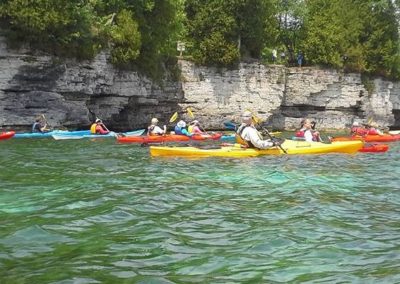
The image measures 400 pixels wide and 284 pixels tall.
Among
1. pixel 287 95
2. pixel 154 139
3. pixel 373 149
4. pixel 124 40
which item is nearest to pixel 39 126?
pixel 154 139

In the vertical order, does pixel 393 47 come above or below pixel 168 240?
above

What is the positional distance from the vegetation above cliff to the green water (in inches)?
505

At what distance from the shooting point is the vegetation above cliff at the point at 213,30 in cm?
2309

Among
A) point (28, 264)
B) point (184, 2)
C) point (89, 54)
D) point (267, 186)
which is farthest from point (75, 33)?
point (28, 264)

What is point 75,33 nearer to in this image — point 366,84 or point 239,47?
point 239,47

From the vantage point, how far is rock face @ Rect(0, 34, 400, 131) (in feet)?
76.5

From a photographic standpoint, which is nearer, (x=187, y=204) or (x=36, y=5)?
(x=187, y=204)

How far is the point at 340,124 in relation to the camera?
37938mm

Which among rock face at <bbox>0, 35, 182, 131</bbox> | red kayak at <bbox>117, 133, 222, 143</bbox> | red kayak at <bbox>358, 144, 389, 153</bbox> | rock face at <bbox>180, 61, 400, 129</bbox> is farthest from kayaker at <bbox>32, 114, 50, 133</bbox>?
red kayak at <bbox>358, 144, 389, 153</bbox>

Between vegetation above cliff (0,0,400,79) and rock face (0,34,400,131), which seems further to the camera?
rock face (0,34,400,131)

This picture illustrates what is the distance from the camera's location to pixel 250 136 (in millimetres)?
13969

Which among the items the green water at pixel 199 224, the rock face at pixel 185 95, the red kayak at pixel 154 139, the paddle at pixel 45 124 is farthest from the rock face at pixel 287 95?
the green water at pixel 199 224

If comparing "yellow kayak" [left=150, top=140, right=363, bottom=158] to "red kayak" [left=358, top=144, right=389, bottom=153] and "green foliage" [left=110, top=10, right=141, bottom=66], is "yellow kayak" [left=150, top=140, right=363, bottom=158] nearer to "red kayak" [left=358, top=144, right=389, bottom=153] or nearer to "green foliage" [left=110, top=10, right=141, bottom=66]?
"red kayak" [left=358, top=144, right=389, bottom=153]

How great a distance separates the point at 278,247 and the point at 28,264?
2624 millimetres
